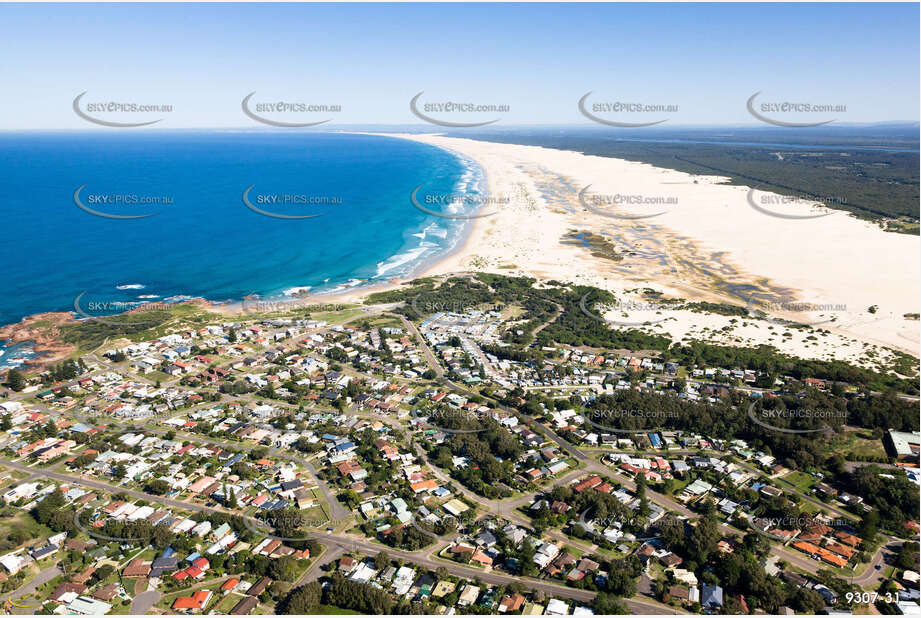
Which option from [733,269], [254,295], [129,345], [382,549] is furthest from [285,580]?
[733,269]

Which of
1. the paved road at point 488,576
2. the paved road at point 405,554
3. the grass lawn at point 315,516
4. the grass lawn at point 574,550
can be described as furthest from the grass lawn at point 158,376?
the grass lawn at point 574,550

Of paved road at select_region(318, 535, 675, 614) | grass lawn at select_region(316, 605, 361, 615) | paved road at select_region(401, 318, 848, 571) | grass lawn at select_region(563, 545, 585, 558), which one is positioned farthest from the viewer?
grass lawn at select_region(563, 545, 585, 558)

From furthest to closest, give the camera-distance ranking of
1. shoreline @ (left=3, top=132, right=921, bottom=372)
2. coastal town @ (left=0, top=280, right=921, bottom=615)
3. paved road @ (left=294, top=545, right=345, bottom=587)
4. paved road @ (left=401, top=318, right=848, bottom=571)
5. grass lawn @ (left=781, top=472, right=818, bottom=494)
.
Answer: shoreline @ (left=3, top=132, right=921, bottom=372) → grass lawn @ (left=781, top=472, right=818, bottom=494) → paved road @ (left=401, top=318, right=848, bottom=571) → paved road @ (left=294, top=545, right=345, bottom=587) → coastal town @ (left=0, top=280, right=921, bottom=615)

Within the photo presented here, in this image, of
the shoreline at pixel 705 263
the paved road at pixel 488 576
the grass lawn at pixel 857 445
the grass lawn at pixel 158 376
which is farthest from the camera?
the shoreline at pixel 705 263

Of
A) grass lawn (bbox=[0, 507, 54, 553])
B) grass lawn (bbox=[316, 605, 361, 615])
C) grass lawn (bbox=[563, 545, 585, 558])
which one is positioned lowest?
grass lawn (bbox=[316, 605, 361, 615])

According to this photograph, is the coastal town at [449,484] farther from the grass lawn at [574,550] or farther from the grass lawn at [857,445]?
the grass lawn at [574,550]

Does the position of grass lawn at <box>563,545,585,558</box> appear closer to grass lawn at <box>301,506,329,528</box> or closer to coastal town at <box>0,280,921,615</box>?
coastal town at <box>0,280,921,615</box>

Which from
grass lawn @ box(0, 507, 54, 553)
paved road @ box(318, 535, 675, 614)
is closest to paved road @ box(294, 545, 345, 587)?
paved road @ box(318, 535, 675, 614)

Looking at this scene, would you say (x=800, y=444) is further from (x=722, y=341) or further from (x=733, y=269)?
(x=733, y=269)
